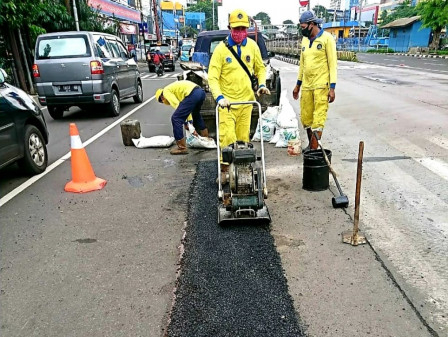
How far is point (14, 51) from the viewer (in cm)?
1499

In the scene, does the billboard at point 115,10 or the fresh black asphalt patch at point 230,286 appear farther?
the billboard at point 115,10

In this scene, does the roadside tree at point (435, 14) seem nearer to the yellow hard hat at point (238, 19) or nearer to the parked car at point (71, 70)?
the parked car at point (71, 70)

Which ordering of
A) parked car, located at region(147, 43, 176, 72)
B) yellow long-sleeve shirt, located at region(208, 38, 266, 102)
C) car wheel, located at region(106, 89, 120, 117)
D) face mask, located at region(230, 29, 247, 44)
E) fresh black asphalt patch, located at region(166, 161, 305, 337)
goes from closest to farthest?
fresh black asphalt patch, located at region(166, 161, 305, 337) → face mask, located at region(230, 29, 247, 44) → yellow long-sleeve shirt, located at region(208, 38, 266, 102) → car wheel, located at region(106, 89, 120, 117) → parked car, located at region(147, 43, 176, 72)

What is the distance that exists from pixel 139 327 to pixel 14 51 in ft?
50.7

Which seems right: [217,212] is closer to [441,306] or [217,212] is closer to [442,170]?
[441,306]

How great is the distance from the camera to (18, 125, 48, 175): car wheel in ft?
17.9

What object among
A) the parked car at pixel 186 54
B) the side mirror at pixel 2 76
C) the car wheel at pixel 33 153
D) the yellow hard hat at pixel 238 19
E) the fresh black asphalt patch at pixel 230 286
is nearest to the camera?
the fresh black asphalt patch at pixel 230 286

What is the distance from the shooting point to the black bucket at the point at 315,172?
4676mm

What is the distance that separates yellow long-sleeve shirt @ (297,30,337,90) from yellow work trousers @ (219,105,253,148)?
1.37 metres

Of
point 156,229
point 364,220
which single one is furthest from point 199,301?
point 364,220

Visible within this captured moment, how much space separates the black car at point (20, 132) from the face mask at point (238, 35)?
286 centimetres

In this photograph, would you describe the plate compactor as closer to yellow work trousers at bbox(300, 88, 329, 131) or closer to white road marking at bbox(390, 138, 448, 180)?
yellow work trousers at bbox(300, 88, 329, 131)

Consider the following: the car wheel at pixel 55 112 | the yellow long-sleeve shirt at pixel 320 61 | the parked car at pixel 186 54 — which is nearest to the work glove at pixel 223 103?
the yellow long-sleeve shirt at pixel 320 61

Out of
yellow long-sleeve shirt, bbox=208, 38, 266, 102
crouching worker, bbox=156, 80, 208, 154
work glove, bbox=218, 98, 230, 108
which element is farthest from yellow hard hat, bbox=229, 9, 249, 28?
crouching worker, bbox=156, 80, 208, 154
